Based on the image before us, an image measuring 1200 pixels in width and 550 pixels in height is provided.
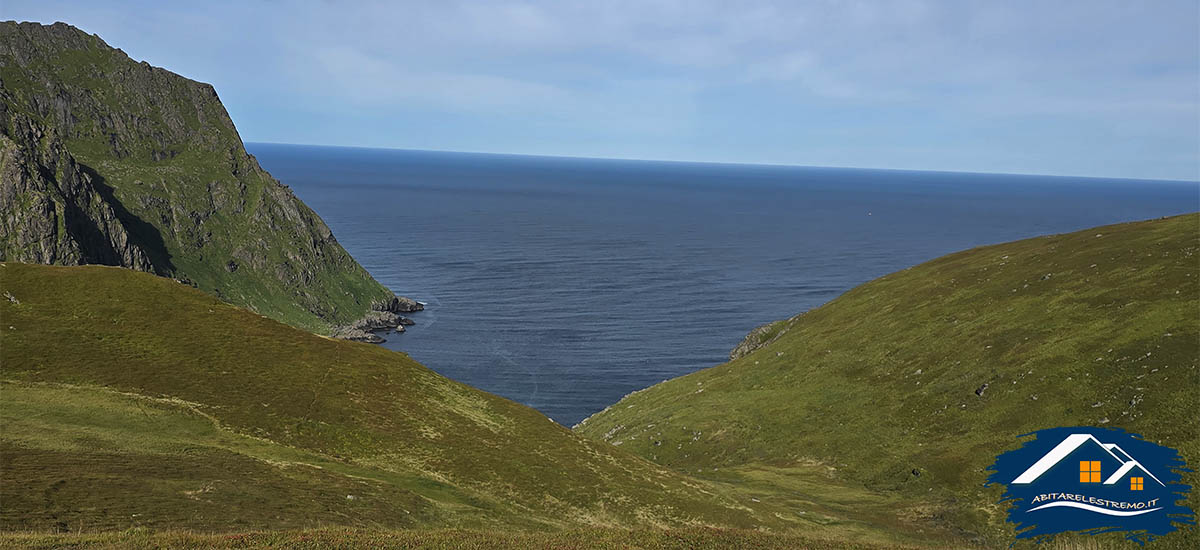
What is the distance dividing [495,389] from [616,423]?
5956 centimetres

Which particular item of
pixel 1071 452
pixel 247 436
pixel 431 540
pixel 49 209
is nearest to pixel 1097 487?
pixel 1071 452

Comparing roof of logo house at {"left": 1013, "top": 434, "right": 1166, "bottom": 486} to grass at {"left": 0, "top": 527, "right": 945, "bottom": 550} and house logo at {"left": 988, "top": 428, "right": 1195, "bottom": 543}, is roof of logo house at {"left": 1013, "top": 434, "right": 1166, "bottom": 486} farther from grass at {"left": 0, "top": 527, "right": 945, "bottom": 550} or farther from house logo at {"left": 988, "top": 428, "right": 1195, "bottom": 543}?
grass at {"left": 0, "top": 527, "right": 945, "bottom": 550}

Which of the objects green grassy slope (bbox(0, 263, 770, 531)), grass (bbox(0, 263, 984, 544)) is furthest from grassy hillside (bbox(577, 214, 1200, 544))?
green grassy slope (bbox(0, 263, 770, 531))

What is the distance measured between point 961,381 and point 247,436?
6774cm

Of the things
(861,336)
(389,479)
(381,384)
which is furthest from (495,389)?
(389,479)

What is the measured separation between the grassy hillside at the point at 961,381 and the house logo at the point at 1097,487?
131cm

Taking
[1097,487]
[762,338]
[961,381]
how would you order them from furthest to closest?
[762,338], [961,381], [1097,487]

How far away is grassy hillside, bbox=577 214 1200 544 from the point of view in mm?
59750

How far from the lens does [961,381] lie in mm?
76000

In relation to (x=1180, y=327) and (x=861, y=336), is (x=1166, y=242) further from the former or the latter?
(x=861, y=336)

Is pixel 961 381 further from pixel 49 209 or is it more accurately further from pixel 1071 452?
pixel 49 209

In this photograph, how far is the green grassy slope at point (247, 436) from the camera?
3353cm

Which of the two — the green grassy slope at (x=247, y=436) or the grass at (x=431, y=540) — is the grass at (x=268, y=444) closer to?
the green grassy slope at (x=247, y=436)

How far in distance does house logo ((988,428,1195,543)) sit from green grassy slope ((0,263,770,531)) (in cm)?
2035
